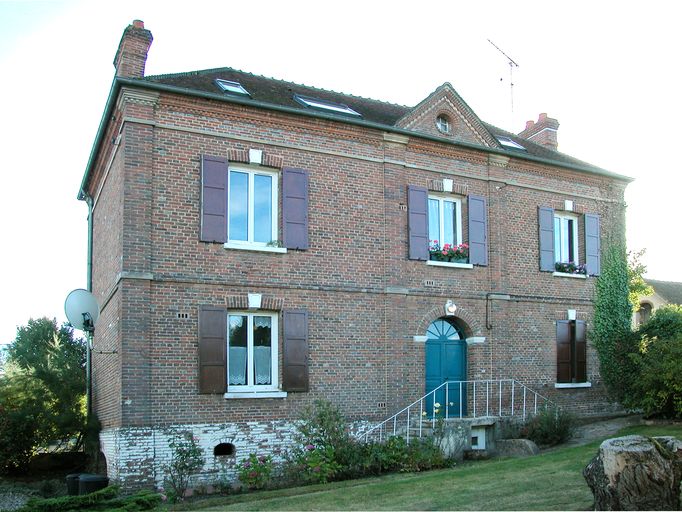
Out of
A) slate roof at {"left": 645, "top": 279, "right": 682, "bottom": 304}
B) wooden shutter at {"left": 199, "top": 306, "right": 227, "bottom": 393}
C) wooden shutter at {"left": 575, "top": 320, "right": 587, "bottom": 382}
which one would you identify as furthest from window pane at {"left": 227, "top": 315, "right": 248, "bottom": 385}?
slate roof at {"left": 645, "top": 279, "right": 682, "bottom": 304}

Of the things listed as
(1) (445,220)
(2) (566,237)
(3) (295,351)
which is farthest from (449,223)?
(3) (295,351)

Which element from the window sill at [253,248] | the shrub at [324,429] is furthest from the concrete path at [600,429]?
the window sill at [253,248]

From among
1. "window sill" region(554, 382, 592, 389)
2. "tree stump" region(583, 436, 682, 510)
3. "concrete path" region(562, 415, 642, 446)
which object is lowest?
"concrete path" region(562, 415, 642, 446)

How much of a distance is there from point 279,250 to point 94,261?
606 cm

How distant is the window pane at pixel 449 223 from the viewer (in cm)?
1803

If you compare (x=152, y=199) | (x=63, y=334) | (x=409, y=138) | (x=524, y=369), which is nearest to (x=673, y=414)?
(x=524, y=369)

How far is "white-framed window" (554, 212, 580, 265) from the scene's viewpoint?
19.9m

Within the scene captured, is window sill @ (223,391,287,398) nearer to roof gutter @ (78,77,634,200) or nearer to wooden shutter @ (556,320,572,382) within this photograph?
roof gutter @ (78,77,634,200)

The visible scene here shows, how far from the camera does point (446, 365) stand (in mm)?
17672

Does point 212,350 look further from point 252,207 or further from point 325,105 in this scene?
point 325,105

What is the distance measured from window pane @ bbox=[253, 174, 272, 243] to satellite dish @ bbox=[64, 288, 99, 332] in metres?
3.52

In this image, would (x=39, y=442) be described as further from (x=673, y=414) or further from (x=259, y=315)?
(x=673, y=414)

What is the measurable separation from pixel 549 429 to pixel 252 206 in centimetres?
795

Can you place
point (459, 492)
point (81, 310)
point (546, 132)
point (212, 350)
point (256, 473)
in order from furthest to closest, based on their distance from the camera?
point (546, 132), point (81, 310), point (212, 350), point (256, 473), point (459, 492)
